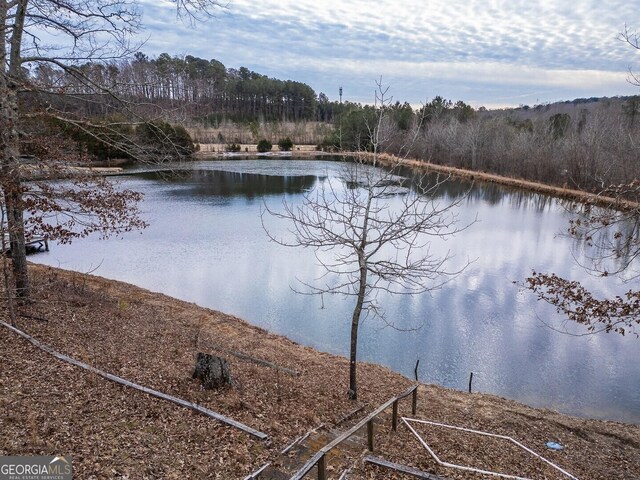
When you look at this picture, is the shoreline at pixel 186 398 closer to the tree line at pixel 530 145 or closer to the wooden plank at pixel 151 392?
the wooden plank at pixel 151 392

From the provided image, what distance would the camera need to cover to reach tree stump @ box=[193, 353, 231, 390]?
275 inches

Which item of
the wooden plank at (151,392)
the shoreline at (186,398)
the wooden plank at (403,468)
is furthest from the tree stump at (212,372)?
the wooden plank at (403,468)

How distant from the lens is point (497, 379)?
1141cm

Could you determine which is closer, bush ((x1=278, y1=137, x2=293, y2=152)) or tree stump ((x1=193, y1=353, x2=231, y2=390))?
tree stump ((x1=193, y1=353, x2=231, y2=390))

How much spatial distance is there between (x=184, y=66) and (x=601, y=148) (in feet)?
136

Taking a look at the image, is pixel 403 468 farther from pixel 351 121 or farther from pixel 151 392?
pixel 351 121

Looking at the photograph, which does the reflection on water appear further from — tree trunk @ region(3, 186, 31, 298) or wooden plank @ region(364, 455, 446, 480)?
wooden plank @ region(364, 455, 446, 480)

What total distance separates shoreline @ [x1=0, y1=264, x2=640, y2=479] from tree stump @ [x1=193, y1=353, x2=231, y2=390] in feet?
0.74

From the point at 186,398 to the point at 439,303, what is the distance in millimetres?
10988

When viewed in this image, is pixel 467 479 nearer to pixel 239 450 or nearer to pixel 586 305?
pixel 239 450

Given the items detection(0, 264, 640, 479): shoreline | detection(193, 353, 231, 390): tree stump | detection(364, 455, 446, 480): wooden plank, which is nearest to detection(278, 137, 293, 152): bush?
detection(0, 264, 640, 479): shoreline

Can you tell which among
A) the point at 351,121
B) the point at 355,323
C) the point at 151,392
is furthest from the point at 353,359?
the point at 351,121

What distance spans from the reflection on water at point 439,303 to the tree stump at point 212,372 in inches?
153

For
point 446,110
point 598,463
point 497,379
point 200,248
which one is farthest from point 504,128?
point 598,463
